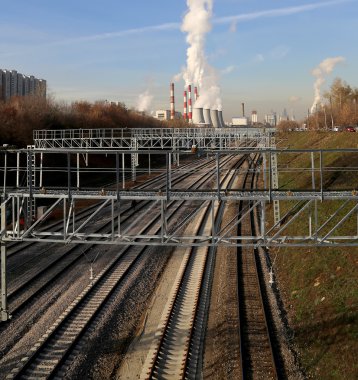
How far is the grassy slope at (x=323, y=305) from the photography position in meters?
8.63

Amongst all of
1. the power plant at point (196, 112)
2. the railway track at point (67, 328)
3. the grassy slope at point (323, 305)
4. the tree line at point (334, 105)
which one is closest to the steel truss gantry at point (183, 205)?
the grassy slope at point (323, 305)

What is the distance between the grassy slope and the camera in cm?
863

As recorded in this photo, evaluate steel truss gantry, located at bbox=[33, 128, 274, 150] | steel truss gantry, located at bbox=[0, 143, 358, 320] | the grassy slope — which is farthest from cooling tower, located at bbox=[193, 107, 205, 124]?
the grassy slope

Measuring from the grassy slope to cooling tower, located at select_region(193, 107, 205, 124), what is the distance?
289 ft

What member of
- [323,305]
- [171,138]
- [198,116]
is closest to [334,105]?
[198,116]

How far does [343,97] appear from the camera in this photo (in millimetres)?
76188

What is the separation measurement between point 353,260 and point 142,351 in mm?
6387

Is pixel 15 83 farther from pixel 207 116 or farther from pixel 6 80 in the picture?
pixel 207 116

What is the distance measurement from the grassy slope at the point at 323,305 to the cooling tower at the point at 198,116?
289 ft

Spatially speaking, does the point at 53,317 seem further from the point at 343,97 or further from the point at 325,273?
the point at 343,97

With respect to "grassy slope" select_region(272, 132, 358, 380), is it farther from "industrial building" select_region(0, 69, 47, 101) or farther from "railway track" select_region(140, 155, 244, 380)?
"industrial building" select_region(0, 69, 47, 101)

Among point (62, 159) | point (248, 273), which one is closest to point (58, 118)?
Answer: point (62, 159)

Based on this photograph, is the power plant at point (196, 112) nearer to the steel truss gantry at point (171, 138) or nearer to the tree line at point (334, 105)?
the tree line at point (334, 105)

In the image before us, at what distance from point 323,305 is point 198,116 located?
307 feet
